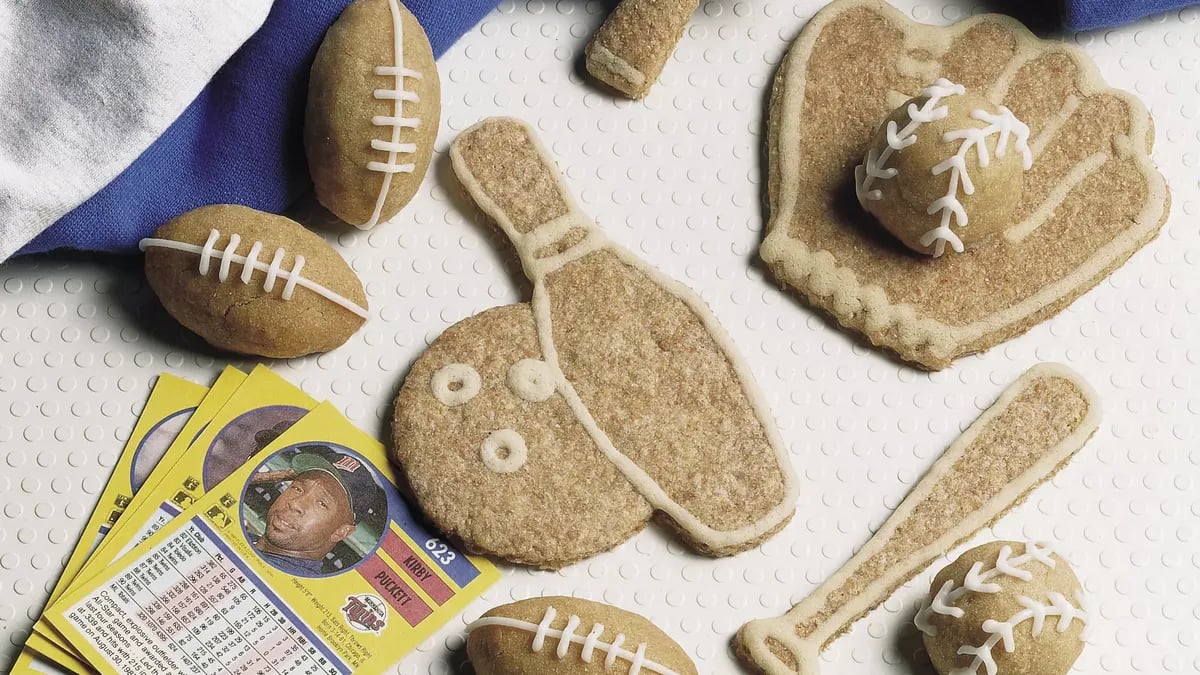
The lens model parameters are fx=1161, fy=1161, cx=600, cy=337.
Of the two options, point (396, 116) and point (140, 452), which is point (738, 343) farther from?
point (140, 452)

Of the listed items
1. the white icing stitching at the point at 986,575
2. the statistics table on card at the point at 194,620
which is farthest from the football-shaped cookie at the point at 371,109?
the white icing stitching at the point at 986,575

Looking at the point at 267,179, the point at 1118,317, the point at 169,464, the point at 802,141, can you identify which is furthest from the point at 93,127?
the point at 1118,317

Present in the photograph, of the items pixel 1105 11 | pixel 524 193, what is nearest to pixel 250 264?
pixel 524 193

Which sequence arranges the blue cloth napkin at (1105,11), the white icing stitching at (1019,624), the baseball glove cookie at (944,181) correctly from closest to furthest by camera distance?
the white icing stitching at (1019,624) < the baseball glove cookie at (944,181) < the blue cloth napkin at (1105,11)

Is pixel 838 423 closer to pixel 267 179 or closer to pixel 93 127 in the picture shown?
pixel 267 179

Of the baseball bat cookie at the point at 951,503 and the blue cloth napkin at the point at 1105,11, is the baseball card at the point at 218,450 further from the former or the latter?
the blue cloth napkin at the point at 1105,11

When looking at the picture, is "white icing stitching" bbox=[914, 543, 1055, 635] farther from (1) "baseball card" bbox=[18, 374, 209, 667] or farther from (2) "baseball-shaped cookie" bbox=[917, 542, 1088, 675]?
(1) "baseball card" bbox=[18, 374, 209, 667]

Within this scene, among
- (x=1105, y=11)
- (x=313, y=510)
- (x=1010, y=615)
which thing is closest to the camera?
(x=1010, y=615)
